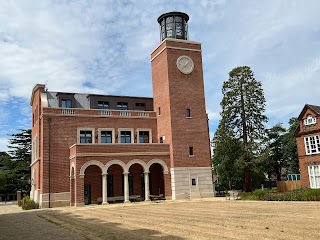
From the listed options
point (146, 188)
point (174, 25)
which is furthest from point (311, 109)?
point (146, 188)

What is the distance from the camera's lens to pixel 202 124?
33.5m

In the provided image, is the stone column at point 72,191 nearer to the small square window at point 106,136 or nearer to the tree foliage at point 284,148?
the small square window at point 106,136

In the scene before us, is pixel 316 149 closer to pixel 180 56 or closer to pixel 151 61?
pixel 180 56

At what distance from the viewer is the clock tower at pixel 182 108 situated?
31.9m

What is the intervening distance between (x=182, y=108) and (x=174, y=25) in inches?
349

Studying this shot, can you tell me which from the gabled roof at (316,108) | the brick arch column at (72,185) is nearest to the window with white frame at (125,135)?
the brick arch column at (72,185)

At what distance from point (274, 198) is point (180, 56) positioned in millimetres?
16799

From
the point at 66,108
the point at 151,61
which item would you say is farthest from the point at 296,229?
the point at 151,61

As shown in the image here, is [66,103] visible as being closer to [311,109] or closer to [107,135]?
[107,135]

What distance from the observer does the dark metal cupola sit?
3481 cm

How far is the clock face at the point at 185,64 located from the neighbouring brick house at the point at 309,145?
1286 centimetres

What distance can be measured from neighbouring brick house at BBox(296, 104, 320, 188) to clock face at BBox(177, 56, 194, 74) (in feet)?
42.2

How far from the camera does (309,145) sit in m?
34.8

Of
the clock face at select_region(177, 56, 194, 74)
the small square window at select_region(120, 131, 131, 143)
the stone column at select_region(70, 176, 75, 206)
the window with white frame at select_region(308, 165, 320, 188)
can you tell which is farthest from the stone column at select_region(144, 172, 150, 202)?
the window with white frame at select_region(308, 165, 320, 188)
